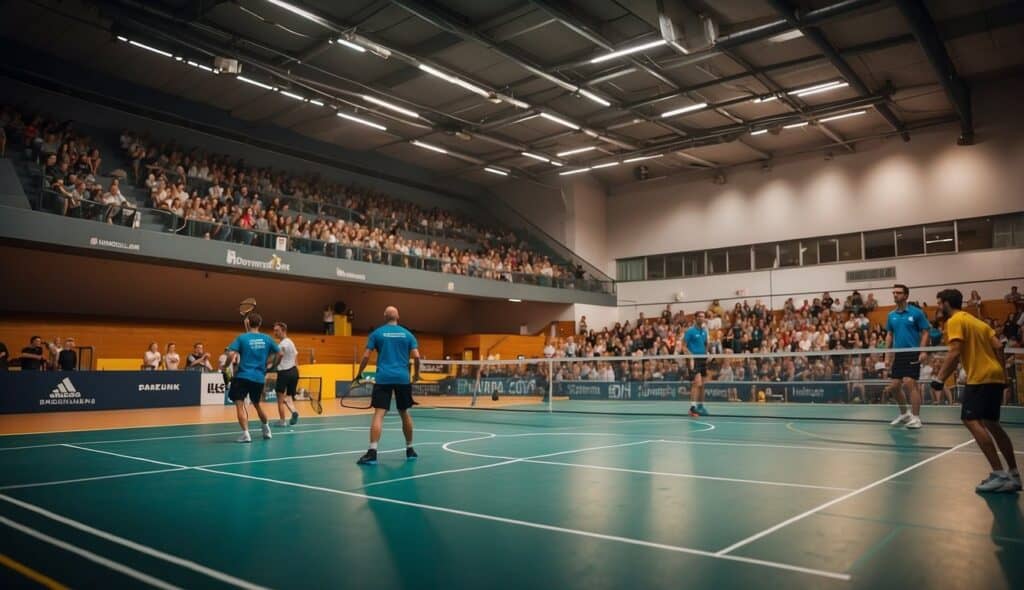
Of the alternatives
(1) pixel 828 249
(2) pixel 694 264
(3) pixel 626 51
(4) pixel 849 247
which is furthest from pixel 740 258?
(3) pixel 626 51

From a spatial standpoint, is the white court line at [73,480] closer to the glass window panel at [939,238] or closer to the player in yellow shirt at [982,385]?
the player in yellow shirt at [982,385]

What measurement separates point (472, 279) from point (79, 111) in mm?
17015

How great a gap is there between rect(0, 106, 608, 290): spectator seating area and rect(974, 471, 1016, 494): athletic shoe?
869 inches

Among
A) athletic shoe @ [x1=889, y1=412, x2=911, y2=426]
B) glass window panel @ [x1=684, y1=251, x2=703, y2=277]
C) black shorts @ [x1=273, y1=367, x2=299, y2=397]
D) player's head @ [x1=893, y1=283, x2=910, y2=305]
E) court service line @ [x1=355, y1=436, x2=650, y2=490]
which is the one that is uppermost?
glass window panel @ [x1=684, y1=251, x2=703, y2=277]

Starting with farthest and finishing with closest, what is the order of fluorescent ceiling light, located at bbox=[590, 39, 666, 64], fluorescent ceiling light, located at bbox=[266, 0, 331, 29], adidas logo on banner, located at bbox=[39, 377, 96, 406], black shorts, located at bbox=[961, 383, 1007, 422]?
1. fluorescent ceiling light, located at bbox=[590, 39, 666, 64]
2. adidas logo on banner, located at bbox=[39, 377, 96, 406]
3. fluorescent ceiling light, located at bbox=[266, 0, 331, 29]
4. black shorts, located at bbox=[961, 383, 1007, 422]

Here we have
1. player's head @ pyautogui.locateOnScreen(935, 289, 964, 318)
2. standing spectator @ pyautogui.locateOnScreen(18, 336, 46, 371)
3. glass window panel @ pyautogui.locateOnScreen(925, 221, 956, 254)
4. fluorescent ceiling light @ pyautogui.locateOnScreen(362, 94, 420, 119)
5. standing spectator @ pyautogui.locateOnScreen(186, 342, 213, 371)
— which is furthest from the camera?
glass window panel @ pyautogui.locateOnScreen(925, 221, 956, 254)

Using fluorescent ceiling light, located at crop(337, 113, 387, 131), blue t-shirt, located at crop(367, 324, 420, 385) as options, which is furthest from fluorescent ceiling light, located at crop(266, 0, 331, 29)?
blue t-shirt, located at crop(367, 324, 420, 385)

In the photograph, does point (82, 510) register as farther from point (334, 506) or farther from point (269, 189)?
point (269, 189)

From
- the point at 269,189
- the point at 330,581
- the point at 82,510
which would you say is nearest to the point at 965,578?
the point at 330,581

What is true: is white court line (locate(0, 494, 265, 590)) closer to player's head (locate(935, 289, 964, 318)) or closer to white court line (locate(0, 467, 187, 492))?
white court line (locate(0, 467, 187, 492))

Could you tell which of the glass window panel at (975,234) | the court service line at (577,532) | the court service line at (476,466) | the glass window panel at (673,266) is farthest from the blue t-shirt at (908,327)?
the glass window panel at (673,266)

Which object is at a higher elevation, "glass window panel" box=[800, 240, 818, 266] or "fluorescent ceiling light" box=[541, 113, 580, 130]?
"fluorescent ceiling light" box=[541, 113, 580, 130]

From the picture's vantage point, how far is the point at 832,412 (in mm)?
16172

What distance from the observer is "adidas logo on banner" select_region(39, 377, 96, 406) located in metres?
18.6
